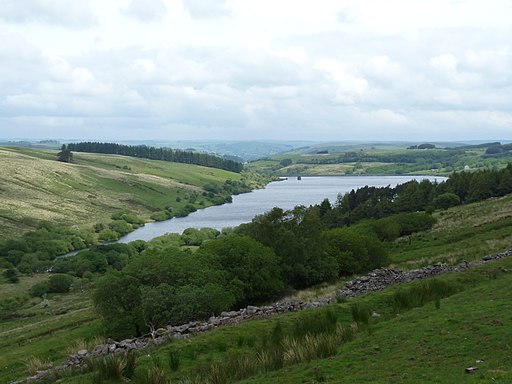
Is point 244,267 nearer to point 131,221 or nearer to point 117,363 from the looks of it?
point 117,363

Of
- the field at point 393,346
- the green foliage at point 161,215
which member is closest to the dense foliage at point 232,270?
the field at point 393,346

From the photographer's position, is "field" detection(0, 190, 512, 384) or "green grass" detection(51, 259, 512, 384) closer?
"field" detection(0, 190, 512, 384)

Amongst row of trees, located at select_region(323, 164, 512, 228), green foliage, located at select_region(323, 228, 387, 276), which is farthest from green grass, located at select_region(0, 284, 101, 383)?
row of trees, located at select_region(323, 164, 512, 228)

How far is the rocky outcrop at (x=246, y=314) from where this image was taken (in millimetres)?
22078

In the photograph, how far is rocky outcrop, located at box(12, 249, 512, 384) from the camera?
22.1m

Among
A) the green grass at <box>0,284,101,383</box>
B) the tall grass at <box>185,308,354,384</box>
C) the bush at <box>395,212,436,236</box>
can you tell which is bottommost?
the green grass at <box>0,284,101,383</box>

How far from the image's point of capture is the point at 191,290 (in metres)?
33.0

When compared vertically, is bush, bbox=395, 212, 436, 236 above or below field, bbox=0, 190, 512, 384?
below

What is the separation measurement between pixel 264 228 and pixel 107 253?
247ft

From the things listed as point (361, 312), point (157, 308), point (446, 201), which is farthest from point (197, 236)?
point (361, 312)

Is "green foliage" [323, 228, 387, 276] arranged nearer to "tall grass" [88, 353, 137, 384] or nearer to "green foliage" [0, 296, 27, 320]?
"tall grass" [88, 353, 137, 384]

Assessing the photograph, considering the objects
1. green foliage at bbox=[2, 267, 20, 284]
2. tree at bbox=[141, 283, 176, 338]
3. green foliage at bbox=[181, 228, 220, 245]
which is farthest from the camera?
green foliage at bbox=[181, 228, 220, 245]

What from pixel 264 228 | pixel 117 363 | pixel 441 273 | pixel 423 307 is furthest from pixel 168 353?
pixel 264 228

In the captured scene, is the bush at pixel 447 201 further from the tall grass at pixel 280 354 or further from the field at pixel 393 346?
the tall grass at pixel 280 354
